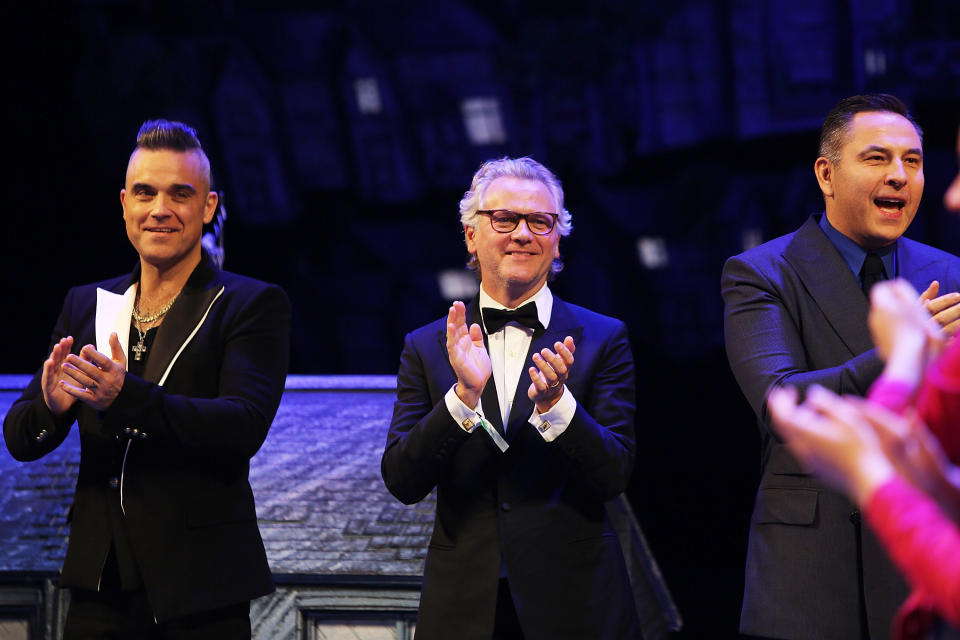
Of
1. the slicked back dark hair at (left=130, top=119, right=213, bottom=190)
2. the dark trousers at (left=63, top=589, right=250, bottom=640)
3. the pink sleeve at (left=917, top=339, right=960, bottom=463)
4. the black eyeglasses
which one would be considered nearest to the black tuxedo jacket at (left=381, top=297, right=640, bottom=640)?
the black eyeglasses

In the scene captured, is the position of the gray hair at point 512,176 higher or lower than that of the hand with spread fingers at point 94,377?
higher

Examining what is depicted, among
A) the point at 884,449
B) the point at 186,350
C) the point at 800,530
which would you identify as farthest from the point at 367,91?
the point at 884,449

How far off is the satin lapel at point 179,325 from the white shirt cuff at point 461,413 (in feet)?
2.12

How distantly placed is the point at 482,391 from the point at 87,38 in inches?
134

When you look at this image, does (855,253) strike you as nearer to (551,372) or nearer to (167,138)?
(551,372)

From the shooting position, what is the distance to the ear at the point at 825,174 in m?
2.31

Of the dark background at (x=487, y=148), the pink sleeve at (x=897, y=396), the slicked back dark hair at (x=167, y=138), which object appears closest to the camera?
the pink sleeve at (x=897, y=396)

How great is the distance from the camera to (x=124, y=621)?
2.23m

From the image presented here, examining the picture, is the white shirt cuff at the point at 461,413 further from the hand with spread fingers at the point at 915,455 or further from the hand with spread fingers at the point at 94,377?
the hand with spread fingers at the point at 915,455

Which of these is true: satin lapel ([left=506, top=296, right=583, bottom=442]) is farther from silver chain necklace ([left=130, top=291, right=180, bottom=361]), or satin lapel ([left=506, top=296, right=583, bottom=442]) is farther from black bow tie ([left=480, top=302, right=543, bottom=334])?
silver chain necklace ([left=130, top=291, right=180, bottom=361])

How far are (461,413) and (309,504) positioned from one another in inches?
50.2

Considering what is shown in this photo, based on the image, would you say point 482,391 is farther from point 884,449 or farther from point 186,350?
point 884,449

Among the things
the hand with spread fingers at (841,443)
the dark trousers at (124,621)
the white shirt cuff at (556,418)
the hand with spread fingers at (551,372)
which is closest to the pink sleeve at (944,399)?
the hand with spread fingers at (841,443)

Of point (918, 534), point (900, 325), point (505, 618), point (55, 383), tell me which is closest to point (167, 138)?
point (55, 383)
